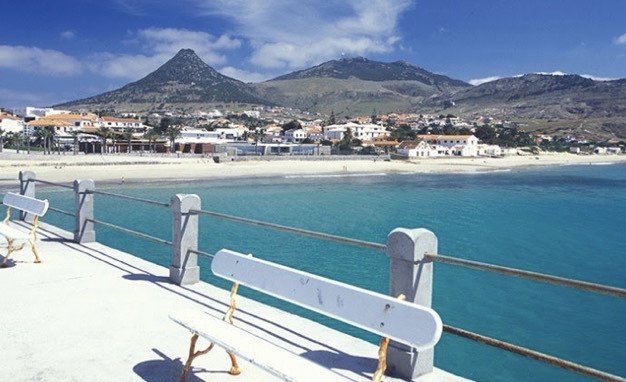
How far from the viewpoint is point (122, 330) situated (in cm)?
565

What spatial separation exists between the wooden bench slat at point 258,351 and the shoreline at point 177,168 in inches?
1679

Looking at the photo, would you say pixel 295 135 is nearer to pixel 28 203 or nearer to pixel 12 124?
pixel 12 124

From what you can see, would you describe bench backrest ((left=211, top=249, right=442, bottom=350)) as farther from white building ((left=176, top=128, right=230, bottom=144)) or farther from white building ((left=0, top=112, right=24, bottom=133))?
white building ((left=0, top=112, right=24, bottom=133))

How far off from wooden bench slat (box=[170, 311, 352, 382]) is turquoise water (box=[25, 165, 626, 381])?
231 inches

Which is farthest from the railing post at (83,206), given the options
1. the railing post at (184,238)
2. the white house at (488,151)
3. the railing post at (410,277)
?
the white house at (488,151)

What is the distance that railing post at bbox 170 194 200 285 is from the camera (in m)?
7.26

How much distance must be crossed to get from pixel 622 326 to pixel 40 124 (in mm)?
107968

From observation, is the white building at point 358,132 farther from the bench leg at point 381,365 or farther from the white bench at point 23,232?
the bench leg at point 381,365

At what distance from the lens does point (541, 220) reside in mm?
32688

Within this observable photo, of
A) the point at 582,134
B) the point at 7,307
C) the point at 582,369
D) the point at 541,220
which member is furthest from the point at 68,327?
the point at 582,134

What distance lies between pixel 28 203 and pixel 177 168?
5511 cm

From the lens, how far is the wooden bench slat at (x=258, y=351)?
348cm

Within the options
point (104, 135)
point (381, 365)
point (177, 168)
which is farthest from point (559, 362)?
point (104, 135)

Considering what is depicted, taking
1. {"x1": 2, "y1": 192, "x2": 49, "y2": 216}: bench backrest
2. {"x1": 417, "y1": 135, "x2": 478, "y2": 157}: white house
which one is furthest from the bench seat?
{"x1": 417, "y1": 135, "x2": 478, "y2": 157}: white house
